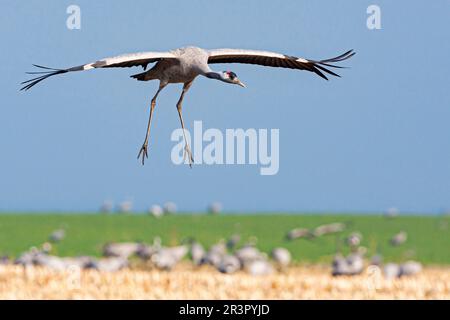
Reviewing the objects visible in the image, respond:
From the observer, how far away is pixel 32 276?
18453 mm

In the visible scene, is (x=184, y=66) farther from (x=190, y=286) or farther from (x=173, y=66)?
(x=190, y=286)

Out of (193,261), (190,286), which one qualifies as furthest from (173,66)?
(193,261)

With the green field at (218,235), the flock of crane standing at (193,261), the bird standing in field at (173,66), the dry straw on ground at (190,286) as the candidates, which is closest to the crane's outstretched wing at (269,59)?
the bird standing in field at (173,66)

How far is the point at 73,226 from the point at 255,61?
3514 cm

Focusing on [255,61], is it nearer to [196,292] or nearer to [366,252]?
[196,292]

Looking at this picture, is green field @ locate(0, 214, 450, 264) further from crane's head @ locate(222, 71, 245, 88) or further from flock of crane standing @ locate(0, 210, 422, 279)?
crane's head @ locate(222, 71, 245, 88)

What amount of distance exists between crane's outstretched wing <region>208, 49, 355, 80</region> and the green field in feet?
58.0

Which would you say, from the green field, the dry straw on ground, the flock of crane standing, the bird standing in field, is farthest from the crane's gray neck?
the green field

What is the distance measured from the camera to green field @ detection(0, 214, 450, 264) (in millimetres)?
32062

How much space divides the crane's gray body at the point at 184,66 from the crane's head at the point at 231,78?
0.18m

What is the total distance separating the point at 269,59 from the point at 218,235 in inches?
1125

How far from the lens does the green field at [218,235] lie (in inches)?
1262

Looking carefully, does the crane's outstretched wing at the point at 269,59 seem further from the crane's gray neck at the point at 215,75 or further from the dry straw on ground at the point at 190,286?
the dry straw on ground at the point at 190,286
